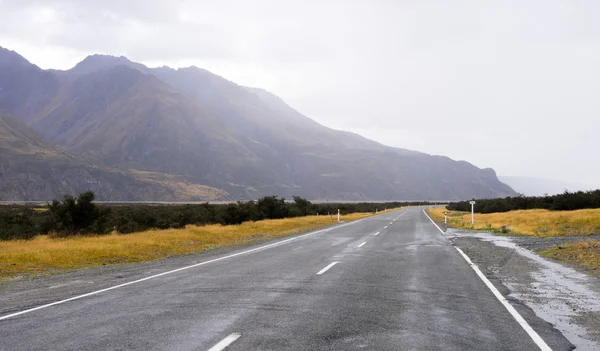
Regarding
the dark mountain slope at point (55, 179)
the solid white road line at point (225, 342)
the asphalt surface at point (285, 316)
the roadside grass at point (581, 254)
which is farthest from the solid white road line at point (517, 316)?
the dark mountain slope at point (55, 179)

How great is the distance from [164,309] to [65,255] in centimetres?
1049

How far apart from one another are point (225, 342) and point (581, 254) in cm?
1382

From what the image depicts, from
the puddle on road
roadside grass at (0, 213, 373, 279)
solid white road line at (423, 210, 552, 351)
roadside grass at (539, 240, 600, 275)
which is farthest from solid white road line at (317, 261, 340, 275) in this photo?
roadside grass at (0, 213, 373, 279)

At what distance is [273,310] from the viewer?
7.02m

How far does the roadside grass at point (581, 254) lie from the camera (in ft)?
41.8

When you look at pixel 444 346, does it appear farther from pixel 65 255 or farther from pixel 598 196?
pixel 598 196

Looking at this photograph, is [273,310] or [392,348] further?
[273,310]

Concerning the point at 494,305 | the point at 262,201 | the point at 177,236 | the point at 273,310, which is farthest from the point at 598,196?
the point at 273,310

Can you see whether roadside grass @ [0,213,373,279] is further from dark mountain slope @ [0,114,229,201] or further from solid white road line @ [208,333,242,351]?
dark mountain slope @ [0,114,229,201]

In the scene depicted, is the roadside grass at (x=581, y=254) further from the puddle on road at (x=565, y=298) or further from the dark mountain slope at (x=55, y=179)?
the dark mountain slope at (x=55, y=179)

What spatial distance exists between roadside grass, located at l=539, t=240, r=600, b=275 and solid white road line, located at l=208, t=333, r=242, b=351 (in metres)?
9.97

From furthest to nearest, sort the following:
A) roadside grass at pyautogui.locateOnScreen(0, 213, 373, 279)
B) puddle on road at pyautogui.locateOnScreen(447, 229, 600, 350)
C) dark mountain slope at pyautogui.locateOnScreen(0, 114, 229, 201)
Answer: dark mountain slope at pyautogui.locateOnScreen(0, 114, 229, 201) < roadside grass at pyautogui.locateOnScreen(0, 213, 373, 279) < puddle on road at pyautogui.locateOnScreen(447, 229, 600, 350)

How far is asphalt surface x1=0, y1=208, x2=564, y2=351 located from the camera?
5.41 meters

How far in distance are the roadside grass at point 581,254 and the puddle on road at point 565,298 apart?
0.80 metres
